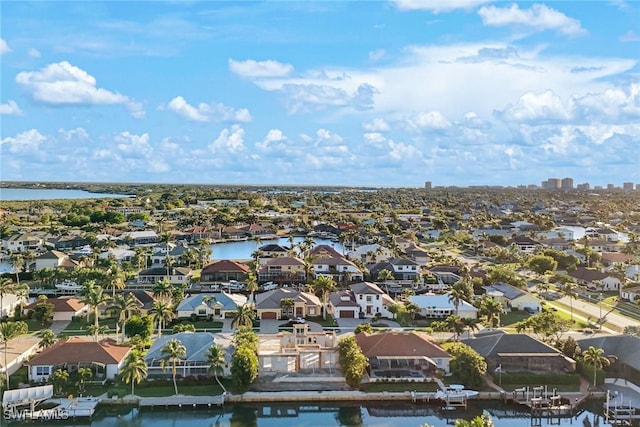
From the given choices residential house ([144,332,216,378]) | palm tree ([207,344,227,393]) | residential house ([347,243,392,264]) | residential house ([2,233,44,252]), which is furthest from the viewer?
residential house ([2,233,44,252])

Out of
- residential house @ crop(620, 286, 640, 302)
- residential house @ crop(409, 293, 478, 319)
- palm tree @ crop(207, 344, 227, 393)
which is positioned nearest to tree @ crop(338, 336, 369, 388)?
palm tree @ crop(207, 344, 227, 393)

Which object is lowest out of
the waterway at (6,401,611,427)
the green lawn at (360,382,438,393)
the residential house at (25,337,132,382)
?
the waterway at (6,401,611,427)

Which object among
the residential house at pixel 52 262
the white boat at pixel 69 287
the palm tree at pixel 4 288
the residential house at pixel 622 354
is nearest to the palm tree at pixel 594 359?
the residential house at pixel 622 354

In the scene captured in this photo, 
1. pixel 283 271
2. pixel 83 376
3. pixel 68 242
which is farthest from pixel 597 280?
pixel 68 242

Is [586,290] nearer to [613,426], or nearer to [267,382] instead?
[613,426]

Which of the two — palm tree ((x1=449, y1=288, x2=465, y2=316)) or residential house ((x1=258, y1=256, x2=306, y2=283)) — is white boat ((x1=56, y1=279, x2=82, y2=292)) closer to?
residential house ((x1=258, y1=256, x2=306, y2=283))

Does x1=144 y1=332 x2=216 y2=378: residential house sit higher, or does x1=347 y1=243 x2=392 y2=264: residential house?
x1=347 y1=243 x2=392 y2=264: residential house

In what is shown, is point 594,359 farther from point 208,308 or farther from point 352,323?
point 208,308
